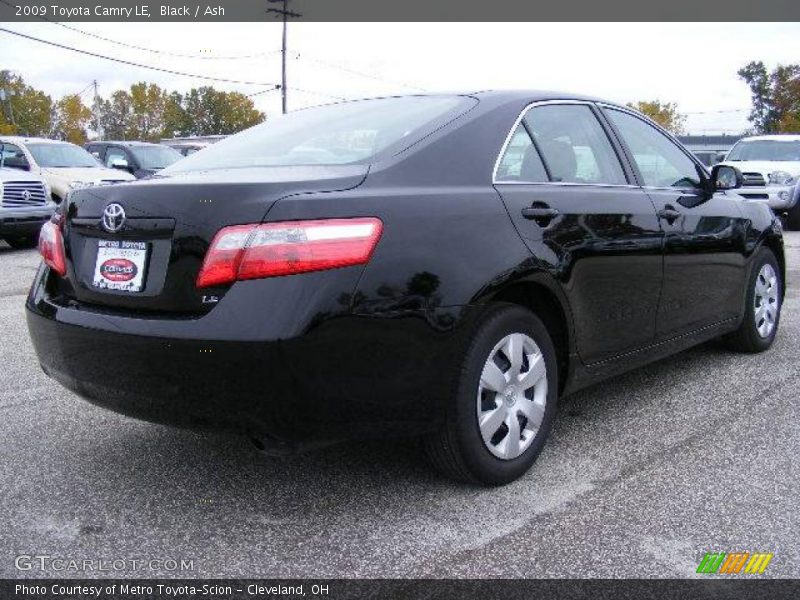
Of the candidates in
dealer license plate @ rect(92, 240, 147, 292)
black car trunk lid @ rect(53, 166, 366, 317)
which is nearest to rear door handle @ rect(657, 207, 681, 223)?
black car trunk lid @ rect(53, 166, 366, 317)

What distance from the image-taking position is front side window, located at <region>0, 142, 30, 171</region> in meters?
13.1

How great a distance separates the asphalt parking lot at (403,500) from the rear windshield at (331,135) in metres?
1.22

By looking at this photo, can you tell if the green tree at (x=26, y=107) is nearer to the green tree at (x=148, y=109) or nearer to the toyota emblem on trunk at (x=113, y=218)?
the green tree at (x=148, y=109)

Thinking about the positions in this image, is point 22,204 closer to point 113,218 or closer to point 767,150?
point 113,218

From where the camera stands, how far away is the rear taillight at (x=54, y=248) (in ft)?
10.2

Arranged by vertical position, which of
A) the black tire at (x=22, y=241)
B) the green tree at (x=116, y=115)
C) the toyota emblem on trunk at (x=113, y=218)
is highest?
the toyota emblem on trunk at (x=113, y=218)

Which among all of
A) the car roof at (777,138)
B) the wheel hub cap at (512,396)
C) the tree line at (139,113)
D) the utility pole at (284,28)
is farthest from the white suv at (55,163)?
the tree line at (139,113)

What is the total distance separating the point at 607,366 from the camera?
370 cm

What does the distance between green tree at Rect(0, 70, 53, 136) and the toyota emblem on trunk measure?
302ft

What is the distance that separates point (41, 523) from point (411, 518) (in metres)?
1.29

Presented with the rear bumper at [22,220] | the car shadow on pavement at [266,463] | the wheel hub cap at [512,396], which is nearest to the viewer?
the wheel hub cap at [512,396]

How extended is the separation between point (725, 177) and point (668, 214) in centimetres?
93

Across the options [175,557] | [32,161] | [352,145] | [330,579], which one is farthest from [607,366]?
[32,161]

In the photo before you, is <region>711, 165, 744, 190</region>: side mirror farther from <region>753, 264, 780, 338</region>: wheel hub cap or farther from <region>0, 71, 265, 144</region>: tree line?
<region>0, 71, 265, 144</region>: tree line
